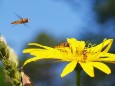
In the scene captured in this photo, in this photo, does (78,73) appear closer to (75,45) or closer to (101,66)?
(101,66)

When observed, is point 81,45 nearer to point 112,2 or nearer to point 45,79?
point 112,2

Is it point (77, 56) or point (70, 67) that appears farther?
point (77, 56)

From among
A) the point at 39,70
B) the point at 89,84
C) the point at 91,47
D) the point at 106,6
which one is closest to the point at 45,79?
the point at 39,70

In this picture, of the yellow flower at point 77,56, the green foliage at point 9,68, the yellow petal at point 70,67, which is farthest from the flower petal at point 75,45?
the green foliage at point 9,68

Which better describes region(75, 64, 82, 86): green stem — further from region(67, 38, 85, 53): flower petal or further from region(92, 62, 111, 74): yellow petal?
region(67, 38, 85, 53): flower petal

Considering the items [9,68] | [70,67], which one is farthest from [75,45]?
[9,68]

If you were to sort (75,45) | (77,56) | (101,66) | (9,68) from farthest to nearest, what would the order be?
1. (75,45)
2. (77,56)
3. (101,66)
4. (9,68)

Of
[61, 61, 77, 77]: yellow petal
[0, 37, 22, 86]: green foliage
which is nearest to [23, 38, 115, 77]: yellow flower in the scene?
[61, 61, 77, 77]: yellow petal

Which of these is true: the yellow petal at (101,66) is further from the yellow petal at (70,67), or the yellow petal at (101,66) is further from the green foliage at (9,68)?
the green foliage at (9,68)
